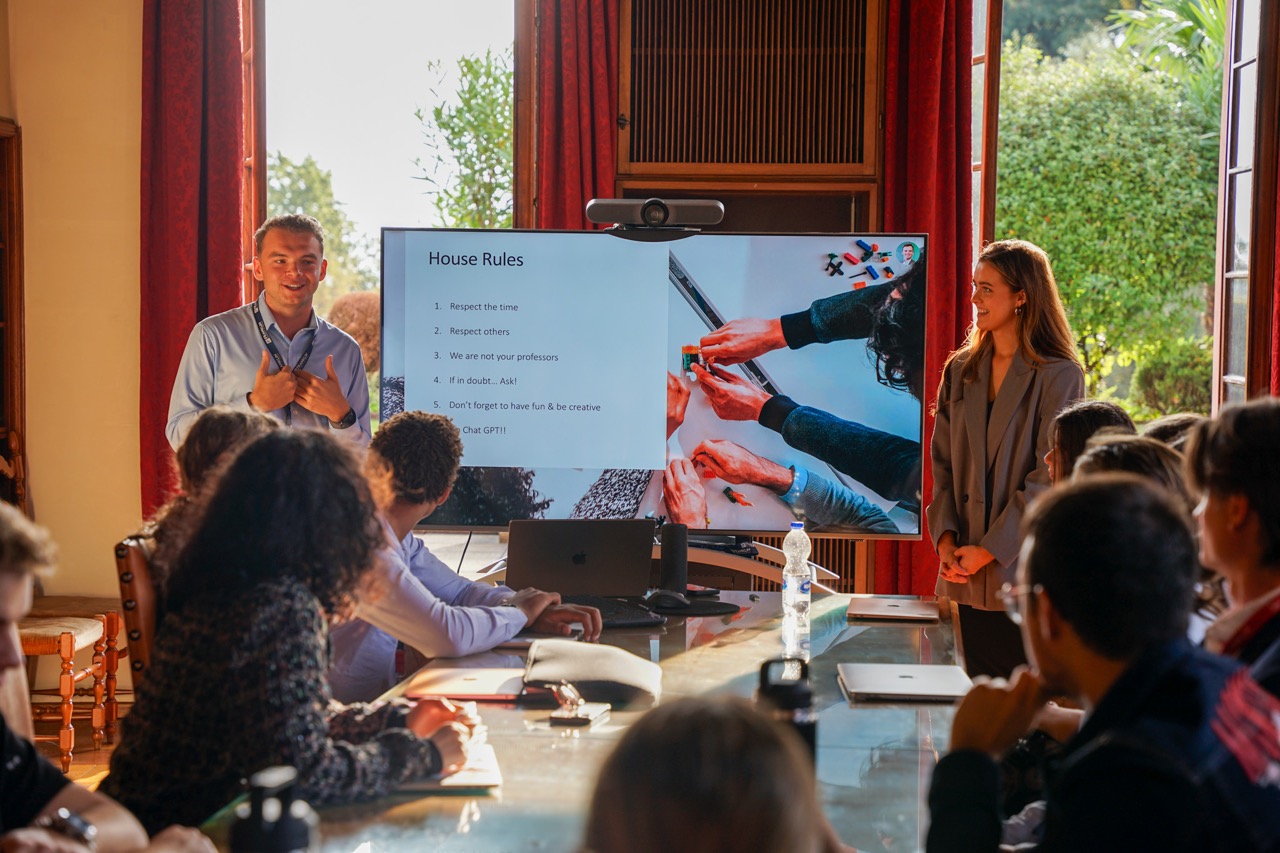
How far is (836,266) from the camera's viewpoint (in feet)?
12.5

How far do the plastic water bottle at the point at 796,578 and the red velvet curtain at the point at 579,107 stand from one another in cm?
168

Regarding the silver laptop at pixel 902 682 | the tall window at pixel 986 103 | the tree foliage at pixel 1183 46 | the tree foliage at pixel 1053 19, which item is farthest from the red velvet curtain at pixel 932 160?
the tree foliage at pixel 1053 19

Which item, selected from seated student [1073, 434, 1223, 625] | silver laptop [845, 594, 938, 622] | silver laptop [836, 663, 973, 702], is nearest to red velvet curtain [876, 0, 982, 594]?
silver laptop [845, 594, 938, 622]

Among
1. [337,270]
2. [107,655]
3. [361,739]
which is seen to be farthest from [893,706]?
[337,270]

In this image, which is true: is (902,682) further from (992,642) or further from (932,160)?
(932,160)

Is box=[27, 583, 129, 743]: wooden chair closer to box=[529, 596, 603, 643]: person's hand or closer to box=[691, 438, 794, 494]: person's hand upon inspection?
box=[691, 438, 794, 494]: person's hand

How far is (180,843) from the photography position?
1.28 meters

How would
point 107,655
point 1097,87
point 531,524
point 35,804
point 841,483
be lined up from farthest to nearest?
point 1097,87, point 107,655, point 841,483, point 531,524, point 35,804

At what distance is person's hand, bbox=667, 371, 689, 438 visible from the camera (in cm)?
382

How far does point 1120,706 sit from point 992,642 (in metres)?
1.99

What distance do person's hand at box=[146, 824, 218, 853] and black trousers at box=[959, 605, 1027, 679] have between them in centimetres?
206

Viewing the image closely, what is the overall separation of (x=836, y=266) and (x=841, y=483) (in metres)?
0.67

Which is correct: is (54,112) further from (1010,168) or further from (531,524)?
(1010,168)

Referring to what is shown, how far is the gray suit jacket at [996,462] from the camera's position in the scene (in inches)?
125
